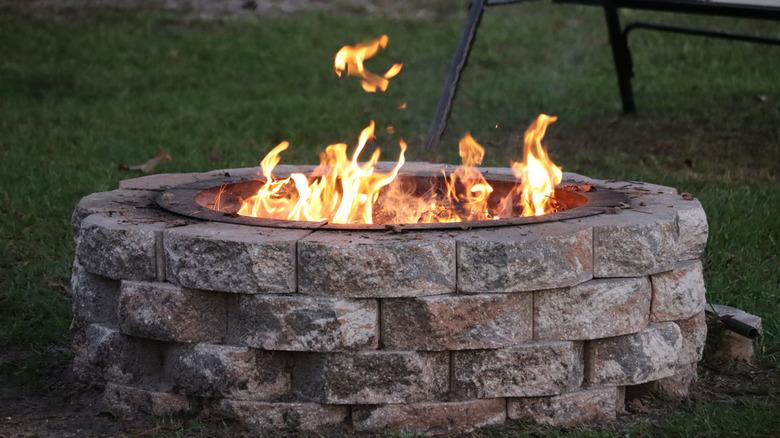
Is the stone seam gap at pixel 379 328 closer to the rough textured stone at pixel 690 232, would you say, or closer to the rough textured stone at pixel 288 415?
the rough textured stone at pixel 288 415

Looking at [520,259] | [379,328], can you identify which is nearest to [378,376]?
[379,328]

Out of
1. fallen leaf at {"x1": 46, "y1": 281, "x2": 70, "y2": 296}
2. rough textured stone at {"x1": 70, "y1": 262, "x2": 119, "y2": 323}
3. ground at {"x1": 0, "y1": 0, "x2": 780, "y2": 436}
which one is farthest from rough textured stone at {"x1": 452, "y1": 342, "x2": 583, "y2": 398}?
fallen leaf at {"x1": 46, "y1": 281, "x2": 70, "y2": 296}

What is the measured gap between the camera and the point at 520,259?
3256 millimetres

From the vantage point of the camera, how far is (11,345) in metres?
4.30

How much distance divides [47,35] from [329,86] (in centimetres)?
289

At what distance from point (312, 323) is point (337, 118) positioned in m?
5.24

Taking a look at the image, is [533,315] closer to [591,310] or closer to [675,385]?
[591,310]

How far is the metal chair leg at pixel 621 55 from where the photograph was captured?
755cm

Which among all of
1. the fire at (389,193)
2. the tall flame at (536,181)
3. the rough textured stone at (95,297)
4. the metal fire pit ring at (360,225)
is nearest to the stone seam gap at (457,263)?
the metal fire pit ring at (360,225)

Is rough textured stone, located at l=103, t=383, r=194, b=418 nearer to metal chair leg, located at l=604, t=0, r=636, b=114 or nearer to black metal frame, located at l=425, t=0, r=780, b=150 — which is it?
black metal frame, located at l=425, t=0, r=780, b=150

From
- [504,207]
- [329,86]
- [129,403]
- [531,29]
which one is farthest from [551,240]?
[531,29]

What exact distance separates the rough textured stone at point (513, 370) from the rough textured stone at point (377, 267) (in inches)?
9.3

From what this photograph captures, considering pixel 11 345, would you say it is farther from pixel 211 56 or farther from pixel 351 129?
pixel 211 56

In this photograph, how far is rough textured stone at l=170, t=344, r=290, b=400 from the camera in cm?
335
